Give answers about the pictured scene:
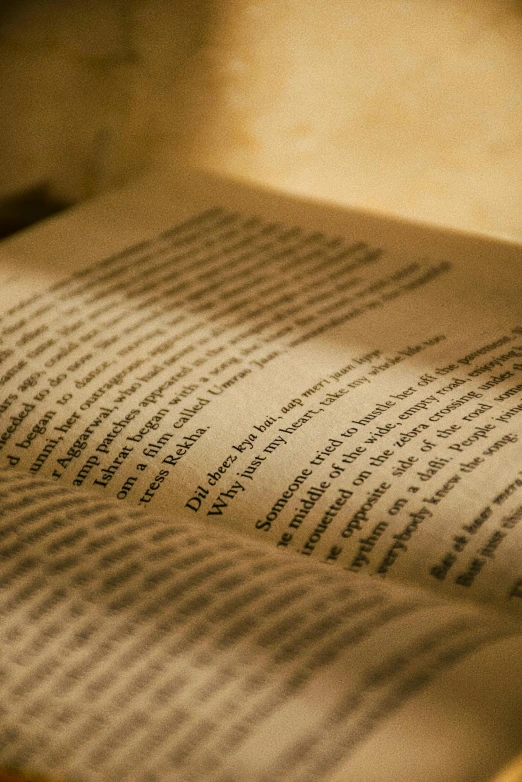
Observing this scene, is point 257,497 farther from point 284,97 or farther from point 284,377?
point 284,97

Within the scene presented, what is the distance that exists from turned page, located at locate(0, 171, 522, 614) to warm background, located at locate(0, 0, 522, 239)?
0.15ft

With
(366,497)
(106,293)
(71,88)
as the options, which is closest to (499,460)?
(366,497)

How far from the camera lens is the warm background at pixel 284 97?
0.66m

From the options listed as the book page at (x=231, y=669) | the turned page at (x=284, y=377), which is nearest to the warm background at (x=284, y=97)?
the turned page at (x=284, y=377)

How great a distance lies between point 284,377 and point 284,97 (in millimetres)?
315

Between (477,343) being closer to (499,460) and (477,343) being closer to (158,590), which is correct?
(499,460)

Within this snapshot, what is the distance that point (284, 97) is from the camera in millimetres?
729

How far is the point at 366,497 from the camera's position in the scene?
1.39 feet

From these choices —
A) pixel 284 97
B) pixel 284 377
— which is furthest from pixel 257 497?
pixel 284 97

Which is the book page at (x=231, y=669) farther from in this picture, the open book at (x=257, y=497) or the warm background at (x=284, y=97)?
the warm background at (x=284, y=97)

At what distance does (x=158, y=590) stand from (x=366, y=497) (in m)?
0.11

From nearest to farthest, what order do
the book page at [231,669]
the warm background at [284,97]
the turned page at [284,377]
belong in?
1. the book page at [231,669]
2. the turned page at [284,377]
3. the warm background at [284,97]

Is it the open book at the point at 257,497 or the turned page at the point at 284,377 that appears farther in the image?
the turned page at the point at 284,377

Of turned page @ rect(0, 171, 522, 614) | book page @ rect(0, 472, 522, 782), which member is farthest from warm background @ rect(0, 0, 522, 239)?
book page @ rect(0, 472, 522, 782)
